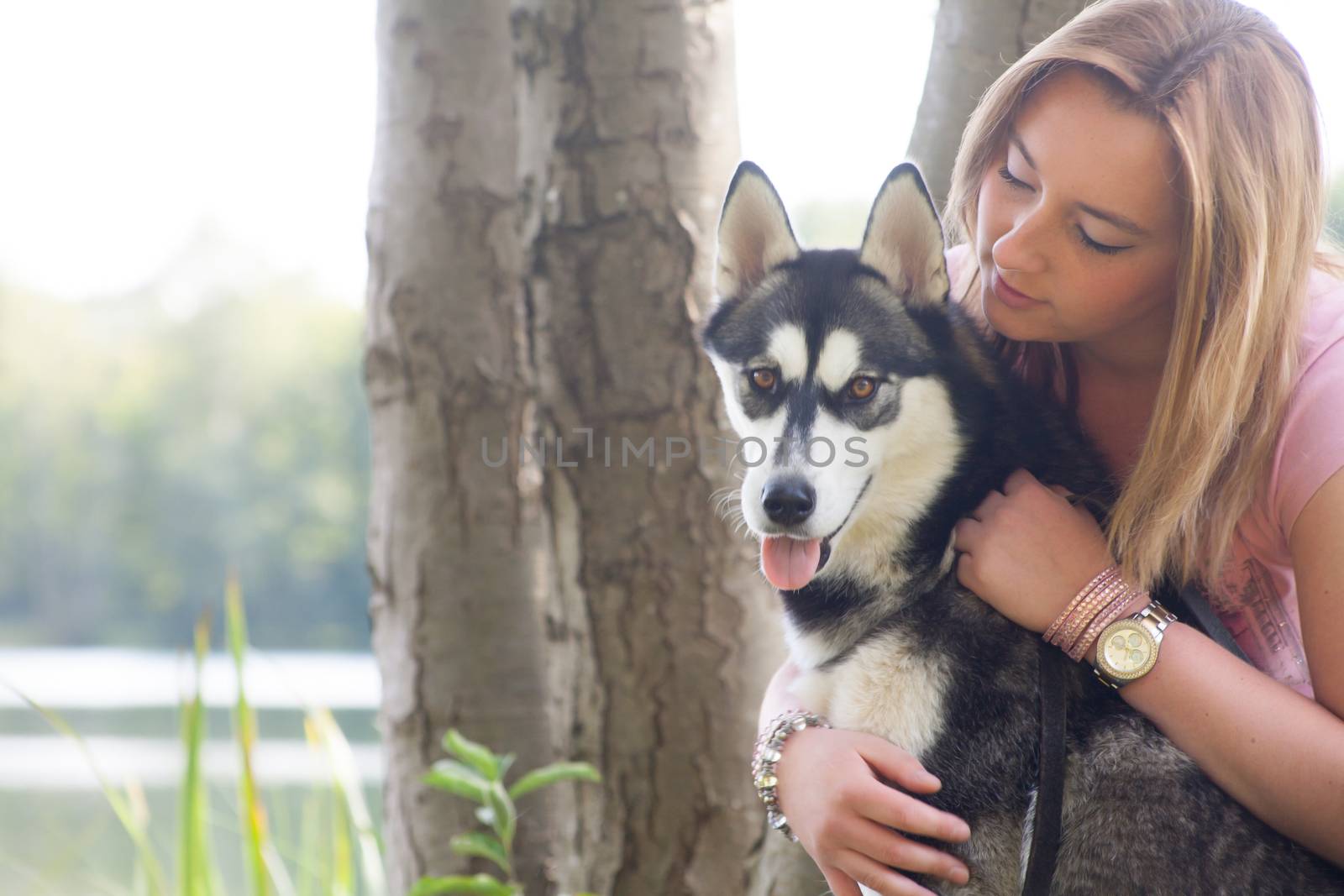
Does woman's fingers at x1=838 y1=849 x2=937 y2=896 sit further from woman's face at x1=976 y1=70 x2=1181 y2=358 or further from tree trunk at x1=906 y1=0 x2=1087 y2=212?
tree trunk at x1=906 y1=0 x2=1087 y2=212

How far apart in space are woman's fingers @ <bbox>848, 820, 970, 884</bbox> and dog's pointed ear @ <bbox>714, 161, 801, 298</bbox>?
1072 mm

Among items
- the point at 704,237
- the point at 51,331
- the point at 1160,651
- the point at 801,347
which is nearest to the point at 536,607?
the point at 704,237

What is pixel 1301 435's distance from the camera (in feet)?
4.84

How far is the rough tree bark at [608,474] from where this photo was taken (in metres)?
2.56

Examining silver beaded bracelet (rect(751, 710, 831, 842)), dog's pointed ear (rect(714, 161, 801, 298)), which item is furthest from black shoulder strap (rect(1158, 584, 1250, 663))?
dog's pointed ear (rect(714, 161, 801, 298))

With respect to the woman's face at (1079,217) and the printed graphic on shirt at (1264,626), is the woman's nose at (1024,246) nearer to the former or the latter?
the woman's face at (1079,217)

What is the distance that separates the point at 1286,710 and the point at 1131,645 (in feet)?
0.69

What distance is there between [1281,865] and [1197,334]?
774 mm

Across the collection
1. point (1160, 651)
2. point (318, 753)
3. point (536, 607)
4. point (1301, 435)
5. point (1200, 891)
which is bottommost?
point (318, 753)

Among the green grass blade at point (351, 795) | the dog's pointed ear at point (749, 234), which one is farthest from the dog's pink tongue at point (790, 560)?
the green grass blade at point (351, 795)

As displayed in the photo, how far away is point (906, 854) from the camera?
1.55m

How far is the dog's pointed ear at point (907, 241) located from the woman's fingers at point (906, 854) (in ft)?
3.08

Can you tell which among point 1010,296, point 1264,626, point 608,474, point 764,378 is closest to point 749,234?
point 764,378

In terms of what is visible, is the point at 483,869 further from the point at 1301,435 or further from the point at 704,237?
the point at 1301,435
